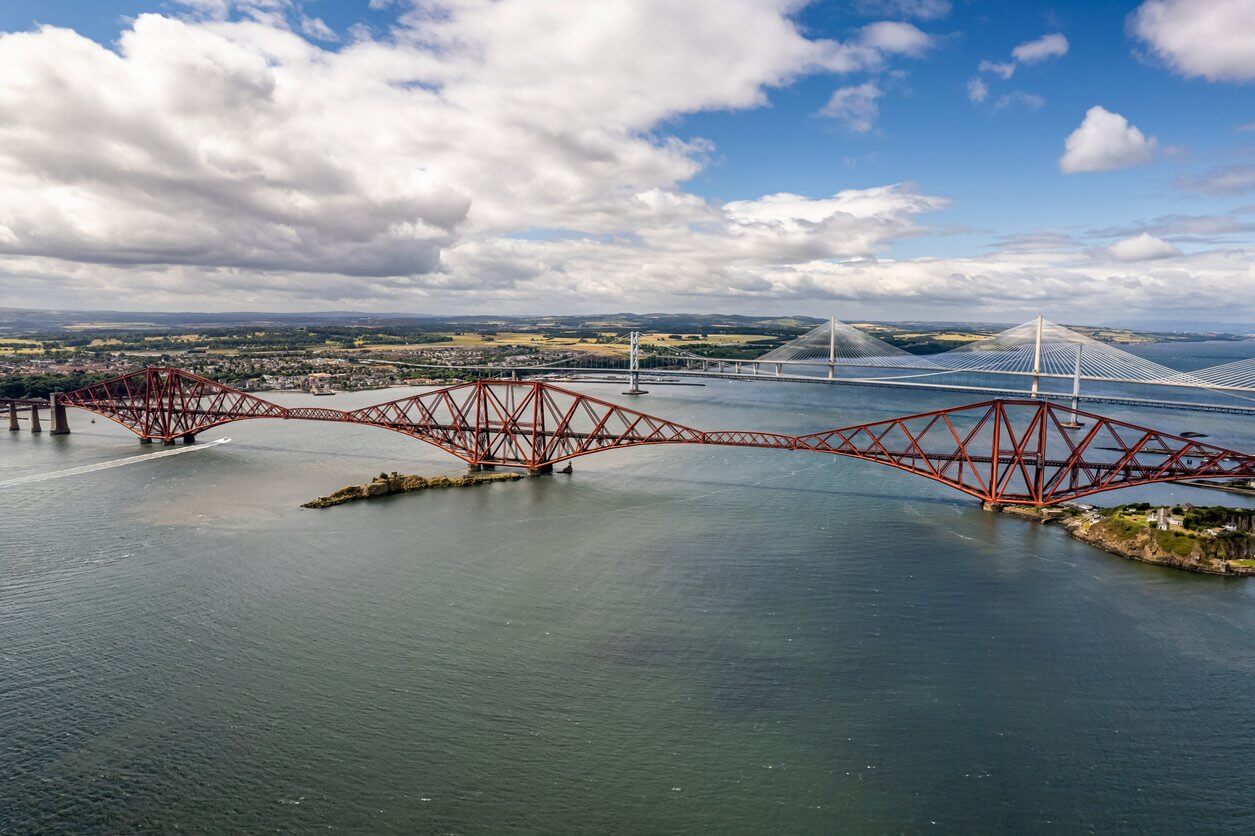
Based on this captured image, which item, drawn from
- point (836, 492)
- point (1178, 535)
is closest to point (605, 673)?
point (836, 492)

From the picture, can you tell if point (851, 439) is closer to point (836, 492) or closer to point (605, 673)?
point (836, 492)

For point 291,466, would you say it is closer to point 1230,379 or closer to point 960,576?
point 960,576

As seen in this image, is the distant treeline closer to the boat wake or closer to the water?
the boat wake

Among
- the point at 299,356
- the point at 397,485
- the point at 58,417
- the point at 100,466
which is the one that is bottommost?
the point at 100,466

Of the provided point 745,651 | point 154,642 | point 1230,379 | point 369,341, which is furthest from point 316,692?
point 369,341

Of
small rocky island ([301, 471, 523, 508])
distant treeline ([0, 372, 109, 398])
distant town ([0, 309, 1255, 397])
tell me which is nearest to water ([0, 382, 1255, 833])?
small rocky island ([301, 471, 523, 508])

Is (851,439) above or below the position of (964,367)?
below

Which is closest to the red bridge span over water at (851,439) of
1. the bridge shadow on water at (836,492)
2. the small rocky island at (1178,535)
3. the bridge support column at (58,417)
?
the bridge support column at (58,417)
